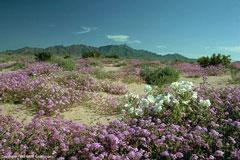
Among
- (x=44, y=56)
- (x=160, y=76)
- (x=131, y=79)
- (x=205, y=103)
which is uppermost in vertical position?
(x=44, y=56)

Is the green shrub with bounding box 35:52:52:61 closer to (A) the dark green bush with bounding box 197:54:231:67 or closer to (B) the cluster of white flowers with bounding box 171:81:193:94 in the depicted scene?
(A) the dark green bush with bounding box 197:54:231:67

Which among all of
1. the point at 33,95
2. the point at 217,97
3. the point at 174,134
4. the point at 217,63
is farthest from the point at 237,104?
the point at 217,63

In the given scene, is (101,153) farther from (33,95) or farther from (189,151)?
(33,95)

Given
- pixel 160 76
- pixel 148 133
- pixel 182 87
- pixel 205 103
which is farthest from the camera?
pixel 160 76

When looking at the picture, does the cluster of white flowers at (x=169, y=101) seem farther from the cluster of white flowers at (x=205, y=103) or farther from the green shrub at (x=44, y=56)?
the green shrub at (x=44, y=56)

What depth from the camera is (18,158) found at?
582 cm

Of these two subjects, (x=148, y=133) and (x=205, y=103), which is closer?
(x=148, y=133)

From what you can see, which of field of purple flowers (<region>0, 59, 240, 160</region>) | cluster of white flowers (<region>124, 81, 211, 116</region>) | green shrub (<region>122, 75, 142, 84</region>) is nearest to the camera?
field of purple flowers (<region>0, 59, 240, 160</region>)

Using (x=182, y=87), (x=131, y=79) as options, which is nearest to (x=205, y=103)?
(x=182, y=87)

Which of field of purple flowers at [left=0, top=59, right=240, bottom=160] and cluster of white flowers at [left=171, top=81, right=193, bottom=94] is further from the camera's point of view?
cluster of white flowers at [left=171, top=81, right=193, bottom=94]

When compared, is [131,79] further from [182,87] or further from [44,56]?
[44,56]

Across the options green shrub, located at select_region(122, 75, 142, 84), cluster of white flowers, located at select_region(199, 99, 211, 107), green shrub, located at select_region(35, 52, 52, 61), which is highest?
green shrub, located at select_region(35, 52, 52, 61)

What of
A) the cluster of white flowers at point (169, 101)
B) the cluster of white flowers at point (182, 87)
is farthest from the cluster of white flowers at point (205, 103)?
the cluster of white flowers at point (182, 87)

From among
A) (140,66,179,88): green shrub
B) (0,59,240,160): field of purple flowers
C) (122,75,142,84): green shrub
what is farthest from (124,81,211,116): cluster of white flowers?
(122,75,142,84): green shrub
